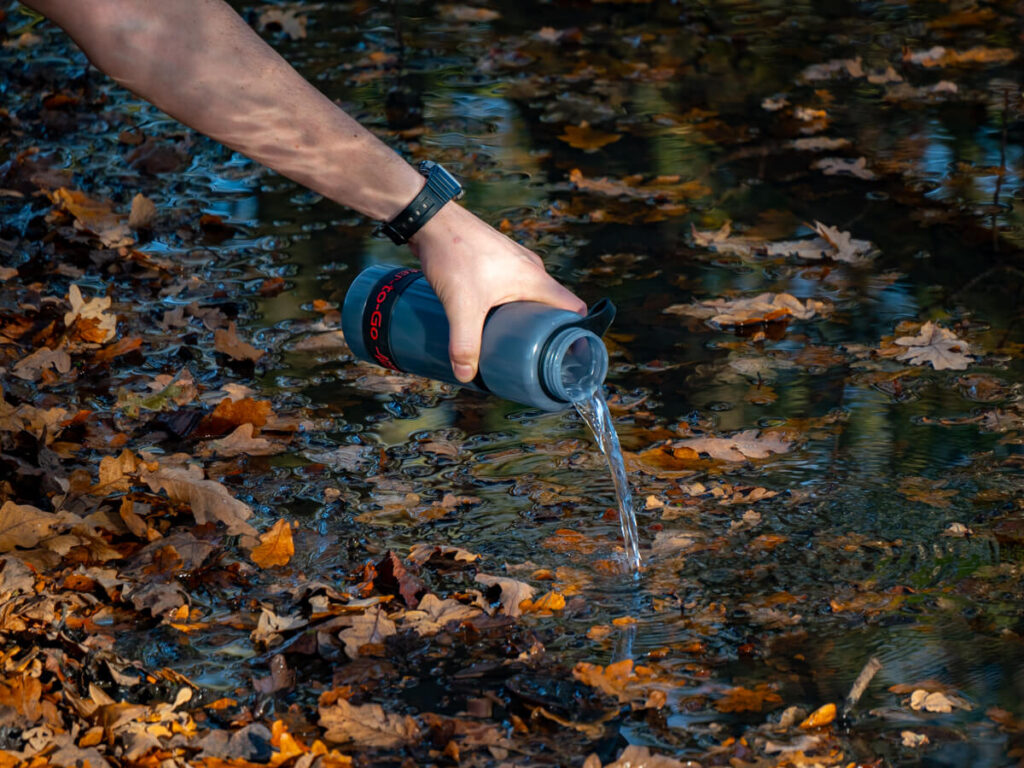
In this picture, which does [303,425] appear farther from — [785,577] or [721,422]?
[785,577]

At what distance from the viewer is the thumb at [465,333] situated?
278cm

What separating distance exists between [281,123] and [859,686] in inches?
67.7

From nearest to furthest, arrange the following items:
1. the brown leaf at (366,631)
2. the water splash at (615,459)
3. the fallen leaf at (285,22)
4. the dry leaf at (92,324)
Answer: the brown leaf at (366,631), the water splash at (615,459), the dry leaf at (92,324), the fallen leaf at (285,22)

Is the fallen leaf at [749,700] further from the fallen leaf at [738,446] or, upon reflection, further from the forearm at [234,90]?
the forearm at [234,90]

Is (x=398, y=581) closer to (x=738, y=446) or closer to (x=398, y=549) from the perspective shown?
(x=398, y=549)

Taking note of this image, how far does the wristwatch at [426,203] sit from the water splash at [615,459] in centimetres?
62

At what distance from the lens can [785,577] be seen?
314 centimetres

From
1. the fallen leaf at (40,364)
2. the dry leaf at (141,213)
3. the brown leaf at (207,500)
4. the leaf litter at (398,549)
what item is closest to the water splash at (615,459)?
the leaf litter at (398,549)

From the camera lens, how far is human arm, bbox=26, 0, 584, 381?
8.66ft

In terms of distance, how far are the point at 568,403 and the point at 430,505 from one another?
2.51 feet

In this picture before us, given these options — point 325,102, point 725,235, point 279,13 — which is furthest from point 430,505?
point 279,13

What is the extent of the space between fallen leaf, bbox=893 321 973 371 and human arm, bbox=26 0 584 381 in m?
1.78

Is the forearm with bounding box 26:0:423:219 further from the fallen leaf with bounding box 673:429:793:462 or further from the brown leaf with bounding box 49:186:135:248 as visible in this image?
the brown leaf with bounding box 49:186:135:248

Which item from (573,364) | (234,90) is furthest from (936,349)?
(234,90)
